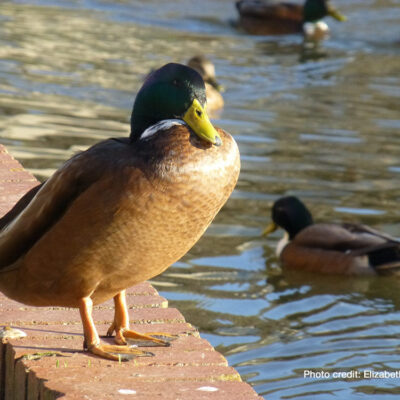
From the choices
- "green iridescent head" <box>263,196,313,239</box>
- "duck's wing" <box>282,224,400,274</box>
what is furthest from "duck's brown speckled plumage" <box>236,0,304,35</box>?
"duck's wing" <box>282,224,400,274</box>

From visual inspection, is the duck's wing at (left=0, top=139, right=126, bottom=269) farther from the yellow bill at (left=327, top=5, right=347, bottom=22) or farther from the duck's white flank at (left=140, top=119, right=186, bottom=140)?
the yellow bill at (left=327, top=5, right=347, bottom=22)

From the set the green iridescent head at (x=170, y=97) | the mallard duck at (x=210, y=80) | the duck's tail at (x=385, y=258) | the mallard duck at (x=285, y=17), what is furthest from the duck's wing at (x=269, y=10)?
the green iridescent head at (x=170, y=97)

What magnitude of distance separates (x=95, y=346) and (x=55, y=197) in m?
0.52

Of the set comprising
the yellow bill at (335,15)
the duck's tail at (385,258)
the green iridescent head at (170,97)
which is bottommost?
the duck's tail at (385,258)

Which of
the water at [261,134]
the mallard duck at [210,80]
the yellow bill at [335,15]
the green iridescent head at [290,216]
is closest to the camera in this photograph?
the water at [261,134]

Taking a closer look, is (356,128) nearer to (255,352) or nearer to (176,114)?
(255,352)

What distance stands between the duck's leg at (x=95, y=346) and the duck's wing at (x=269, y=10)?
48.5ft

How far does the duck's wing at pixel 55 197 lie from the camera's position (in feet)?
10.4

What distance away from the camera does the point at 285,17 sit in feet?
60.7

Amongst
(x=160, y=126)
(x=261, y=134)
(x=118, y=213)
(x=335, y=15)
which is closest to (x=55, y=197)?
(x=118, y=213)

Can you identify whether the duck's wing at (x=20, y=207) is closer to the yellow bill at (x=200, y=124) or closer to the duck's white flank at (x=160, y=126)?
the duck's white flank at (x=160, y=126)

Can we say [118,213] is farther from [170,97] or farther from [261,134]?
[261,134]

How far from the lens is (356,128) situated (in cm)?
1112

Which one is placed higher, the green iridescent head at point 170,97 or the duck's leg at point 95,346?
the green iridescent head at point 170,97
